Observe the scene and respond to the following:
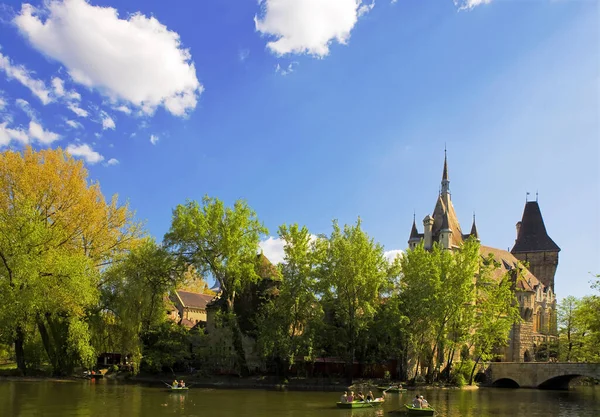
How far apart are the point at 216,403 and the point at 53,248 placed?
20196 mm

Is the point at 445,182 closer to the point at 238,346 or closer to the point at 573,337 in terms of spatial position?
the point at 573,337

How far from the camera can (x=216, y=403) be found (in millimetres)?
32281

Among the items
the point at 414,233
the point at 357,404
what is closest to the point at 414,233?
the point at 414,233

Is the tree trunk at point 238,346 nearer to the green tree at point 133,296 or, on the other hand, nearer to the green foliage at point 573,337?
the green tree at point 133,296

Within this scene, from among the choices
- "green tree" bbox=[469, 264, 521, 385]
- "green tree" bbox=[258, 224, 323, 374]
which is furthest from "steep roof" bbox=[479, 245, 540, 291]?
"green tree" bbox=[258, 224, 323, 374]

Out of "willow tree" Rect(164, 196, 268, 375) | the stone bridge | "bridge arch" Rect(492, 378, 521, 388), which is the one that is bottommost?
"bridge arch" Rect(492, 378, 521, 388)

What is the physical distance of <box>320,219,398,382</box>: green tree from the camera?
4638 centimetres

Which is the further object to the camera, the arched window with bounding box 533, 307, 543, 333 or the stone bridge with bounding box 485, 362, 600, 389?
the arched window with bounding box 533, 307, 543, 333

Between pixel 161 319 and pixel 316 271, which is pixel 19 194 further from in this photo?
pixel 316 271

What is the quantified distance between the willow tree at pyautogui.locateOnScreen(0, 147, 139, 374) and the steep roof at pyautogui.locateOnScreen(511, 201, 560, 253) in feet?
273

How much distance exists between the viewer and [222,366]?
4881 centimetres

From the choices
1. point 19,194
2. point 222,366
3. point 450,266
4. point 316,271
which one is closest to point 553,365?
point 450,266

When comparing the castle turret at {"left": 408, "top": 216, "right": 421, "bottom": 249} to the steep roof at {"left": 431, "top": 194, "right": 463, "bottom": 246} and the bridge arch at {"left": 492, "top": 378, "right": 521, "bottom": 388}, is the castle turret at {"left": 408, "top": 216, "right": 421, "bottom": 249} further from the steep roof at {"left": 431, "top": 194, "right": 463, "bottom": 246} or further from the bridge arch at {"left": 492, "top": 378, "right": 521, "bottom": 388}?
the bridge arch at {"left": 492, "top": 378, "right": 521, "bottom": 388}

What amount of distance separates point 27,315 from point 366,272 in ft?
91.4
